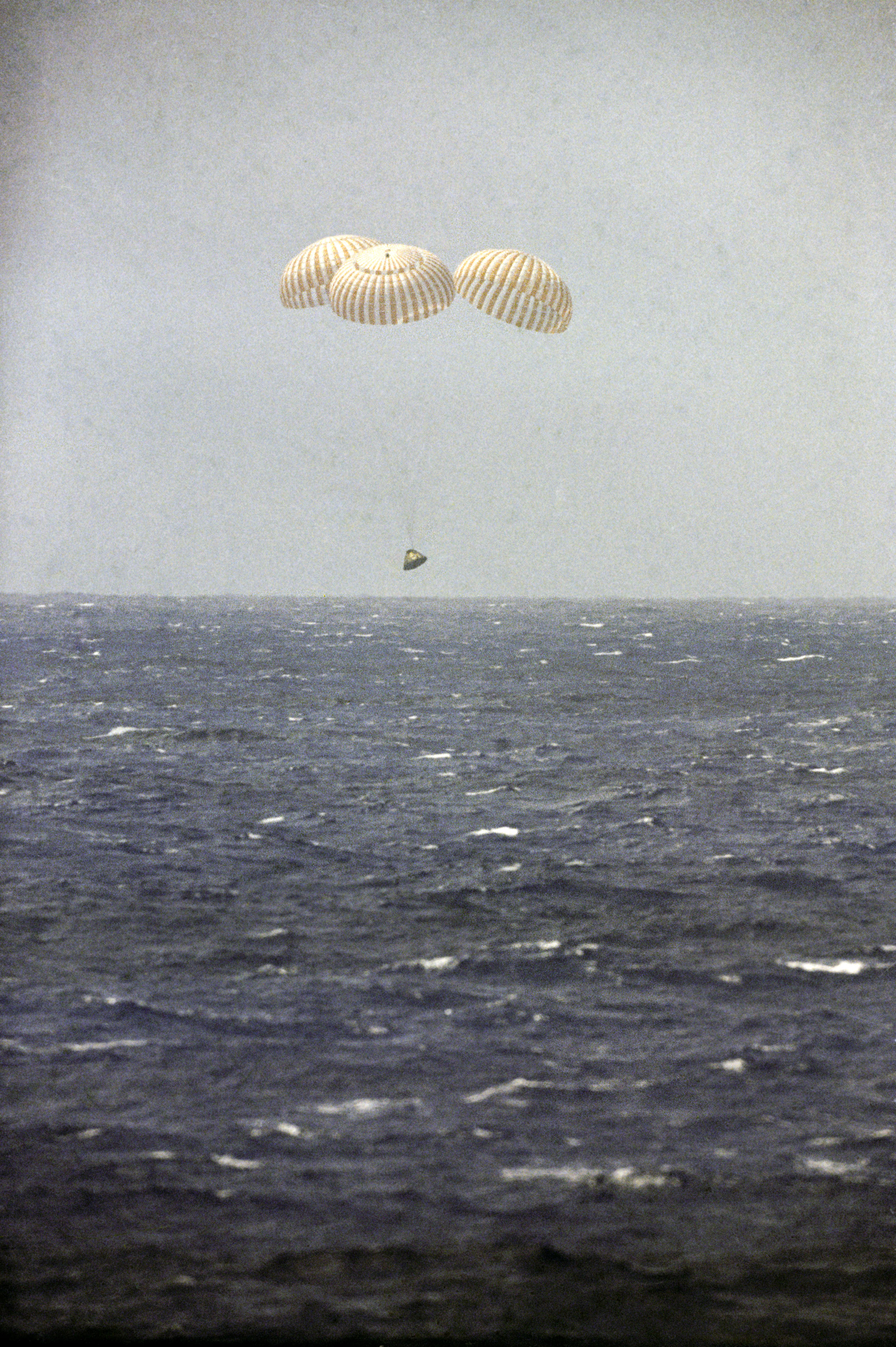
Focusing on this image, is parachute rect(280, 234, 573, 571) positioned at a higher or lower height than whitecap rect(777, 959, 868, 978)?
higher

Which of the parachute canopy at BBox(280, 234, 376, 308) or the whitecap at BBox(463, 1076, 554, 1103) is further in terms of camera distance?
the parachute canopy at BBox(280, 234, 376, 308)

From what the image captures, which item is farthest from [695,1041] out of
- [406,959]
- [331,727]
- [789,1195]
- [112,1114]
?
[331,727]

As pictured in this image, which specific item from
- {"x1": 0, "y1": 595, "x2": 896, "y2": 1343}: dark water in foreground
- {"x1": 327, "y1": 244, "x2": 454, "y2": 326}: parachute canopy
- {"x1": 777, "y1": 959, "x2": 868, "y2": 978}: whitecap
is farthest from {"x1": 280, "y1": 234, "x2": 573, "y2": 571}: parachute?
{"x1": 777, "y1": 959, "x2": 868, "y2": 978}: whitecap

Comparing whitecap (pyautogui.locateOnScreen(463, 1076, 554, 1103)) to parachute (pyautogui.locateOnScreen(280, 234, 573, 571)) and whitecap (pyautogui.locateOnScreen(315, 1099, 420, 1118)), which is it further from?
parachute (pyautogui.locateOnScreen(280, 234, 573, 571))

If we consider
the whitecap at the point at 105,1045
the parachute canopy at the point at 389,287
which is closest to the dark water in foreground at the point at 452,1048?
the whitecap at the point at 105,1045

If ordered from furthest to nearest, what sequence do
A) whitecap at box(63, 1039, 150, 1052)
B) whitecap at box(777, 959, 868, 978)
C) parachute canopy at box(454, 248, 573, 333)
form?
1. parachute canopy at box(454, 248, 573, 333)
2. whitecap at box(777, 959, 868, 978)
3. whitecap at box(63, 1039, 150, 1052)

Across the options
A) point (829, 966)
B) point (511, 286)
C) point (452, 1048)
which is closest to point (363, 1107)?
point (452, 1048)

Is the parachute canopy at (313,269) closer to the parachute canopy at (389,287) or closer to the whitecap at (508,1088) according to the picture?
the parachute canopy at (389,287)

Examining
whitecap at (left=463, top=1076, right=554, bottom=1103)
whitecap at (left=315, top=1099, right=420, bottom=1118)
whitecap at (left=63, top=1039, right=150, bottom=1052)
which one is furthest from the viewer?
whitecap at (left=63, top=1039, right=150, bottom=1052)
